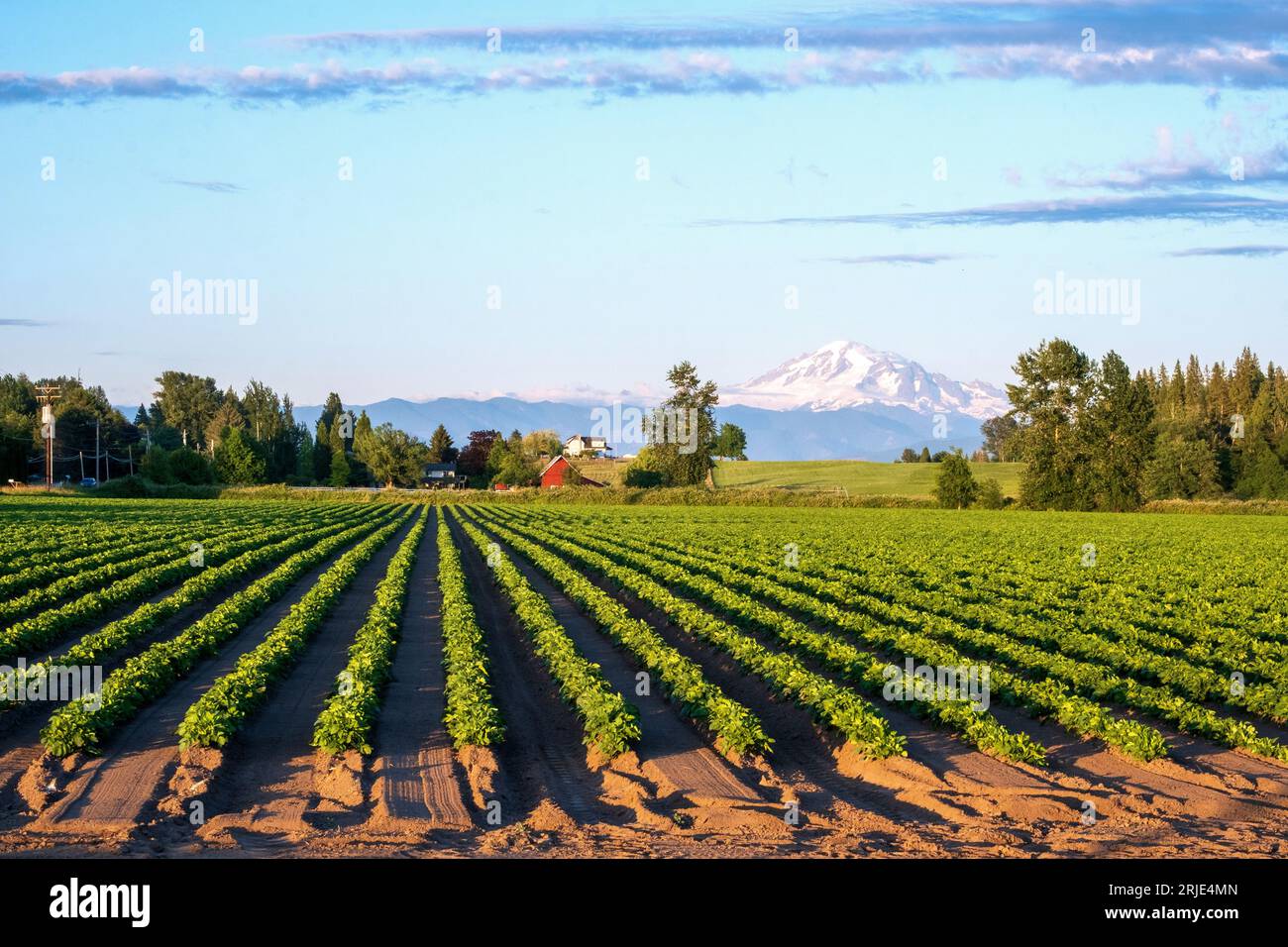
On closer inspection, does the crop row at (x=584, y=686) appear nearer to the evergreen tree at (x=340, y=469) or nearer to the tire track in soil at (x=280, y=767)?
the tire track in soil at (x=280, y=767)

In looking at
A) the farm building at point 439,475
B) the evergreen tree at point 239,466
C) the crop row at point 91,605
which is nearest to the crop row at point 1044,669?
the crop row at point 91,605

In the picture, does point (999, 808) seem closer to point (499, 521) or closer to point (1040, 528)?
point (1040, 528)

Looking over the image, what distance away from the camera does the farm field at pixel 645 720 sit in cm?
1014

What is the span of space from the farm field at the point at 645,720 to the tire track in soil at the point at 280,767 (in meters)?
0.05

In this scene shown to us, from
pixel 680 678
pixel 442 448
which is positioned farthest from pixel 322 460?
pixel 680 678

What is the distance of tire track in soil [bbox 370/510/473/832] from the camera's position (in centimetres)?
1037

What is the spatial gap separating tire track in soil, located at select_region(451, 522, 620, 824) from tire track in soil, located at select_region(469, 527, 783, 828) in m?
0.65

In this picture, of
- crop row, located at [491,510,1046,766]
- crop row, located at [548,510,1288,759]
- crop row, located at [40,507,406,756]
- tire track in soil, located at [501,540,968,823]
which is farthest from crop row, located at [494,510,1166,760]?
crop row, located at [40,507,406,756]

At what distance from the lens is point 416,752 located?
41.4 feet

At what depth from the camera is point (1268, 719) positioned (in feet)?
48.3

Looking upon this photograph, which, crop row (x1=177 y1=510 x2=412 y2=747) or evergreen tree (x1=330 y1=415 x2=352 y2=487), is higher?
evergreen tree (x1=330 y1=415 x2=352 y2=487)

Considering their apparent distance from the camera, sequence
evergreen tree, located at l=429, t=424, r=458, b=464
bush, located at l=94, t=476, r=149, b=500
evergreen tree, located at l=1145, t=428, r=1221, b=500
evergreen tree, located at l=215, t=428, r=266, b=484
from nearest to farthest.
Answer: bush, located at l=94, t=476, r=149, b=500 → evergreen tree, located at l=1145, t=428, r=1221, b=500 → evergreen tree, located at l=215, t=428, r=266, b=484 → evergreen tree, located at l=429, t=424, r=458, b=464

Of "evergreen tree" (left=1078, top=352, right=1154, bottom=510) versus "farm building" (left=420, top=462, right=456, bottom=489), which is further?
"farm building" (left=420, top=462, right=456, bottom=489)

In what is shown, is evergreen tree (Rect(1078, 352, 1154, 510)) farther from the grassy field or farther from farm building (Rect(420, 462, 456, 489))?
farm building (Rect(420, 462, 456, 489))
